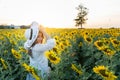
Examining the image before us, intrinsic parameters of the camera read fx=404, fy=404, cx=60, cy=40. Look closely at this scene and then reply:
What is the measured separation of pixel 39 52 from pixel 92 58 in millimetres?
3461

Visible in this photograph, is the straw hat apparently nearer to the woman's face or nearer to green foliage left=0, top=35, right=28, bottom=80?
the woman's face

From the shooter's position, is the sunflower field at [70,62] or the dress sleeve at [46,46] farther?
the dress sleeve at [46,46]

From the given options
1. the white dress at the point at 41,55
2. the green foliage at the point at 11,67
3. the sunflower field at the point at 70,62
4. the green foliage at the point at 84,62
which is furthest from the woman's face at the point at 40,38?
the green foliage at the point at 11,67

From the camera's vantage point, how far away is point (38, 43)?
6.48 meters

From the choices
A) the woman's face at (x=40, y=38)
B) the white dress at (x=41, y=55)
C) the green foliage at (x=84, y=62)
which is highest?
the woman's face at (x=40, y=38)

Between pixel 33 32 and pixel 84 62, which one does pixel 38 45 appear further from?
pixel 84 62

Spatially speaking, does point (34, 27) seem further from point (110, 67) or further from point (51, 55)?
point (110, 67)

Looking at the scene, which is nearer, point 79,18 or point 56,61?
point 56,61

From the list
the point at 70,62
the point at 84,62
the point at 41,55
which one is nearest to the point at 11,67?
the point at 70,62

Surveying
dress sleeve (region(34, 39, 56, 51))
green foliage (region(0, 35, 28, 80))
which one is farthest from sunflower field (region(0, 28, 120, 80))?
dress sleeve (region(34, 39, 56, 51))

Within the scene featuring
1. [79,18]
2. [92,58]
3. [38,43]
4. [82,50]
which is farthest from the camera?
[79,18]

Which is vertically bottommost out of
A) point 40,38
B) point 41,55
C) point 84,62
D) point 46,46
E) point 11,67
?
point 84,62

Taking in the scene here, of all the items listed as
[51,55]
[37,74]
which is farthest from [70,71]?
[37,74]

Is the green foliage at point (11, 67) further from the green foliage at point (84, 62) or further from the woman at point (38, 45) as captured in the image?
the green foliage at point (84, 62)
